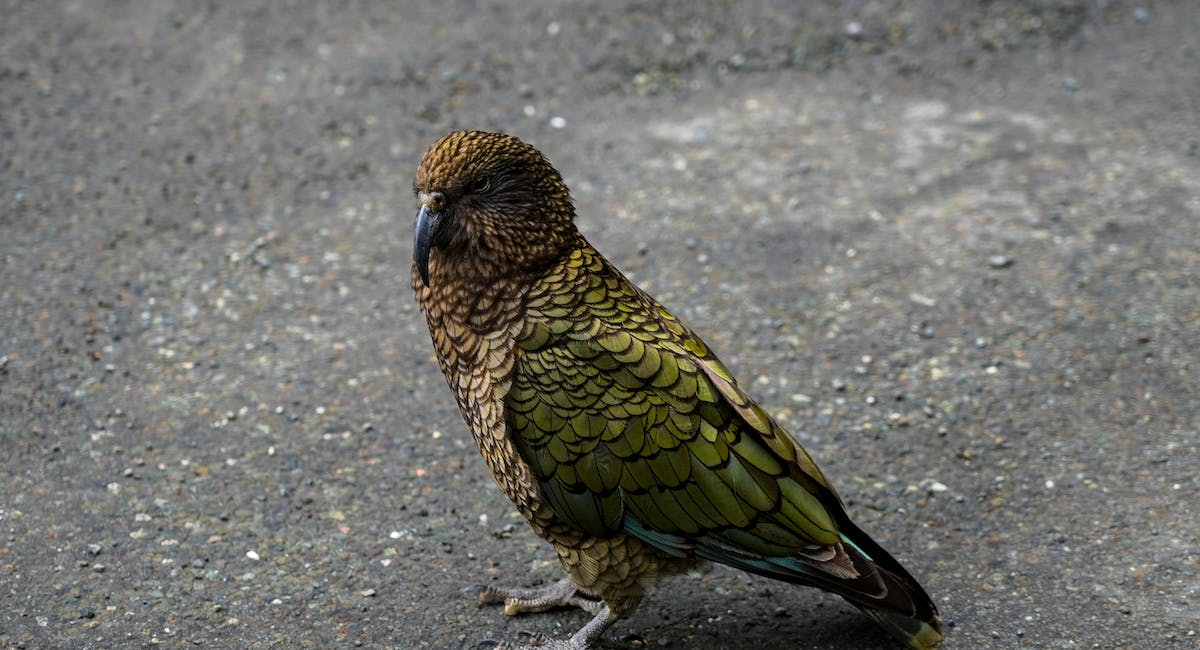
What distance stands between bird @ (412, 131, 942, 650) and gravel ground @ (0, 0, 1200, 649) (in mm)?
523

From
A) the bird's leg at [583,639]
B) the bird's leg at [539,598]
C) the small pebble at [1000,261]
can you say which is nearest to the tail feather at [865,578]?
the bird's leg at [583,639]

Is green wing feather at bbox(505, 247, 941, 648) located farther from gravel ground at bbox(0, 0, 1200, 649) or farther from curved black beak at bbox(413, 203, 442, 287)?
gravel ground at bbox(0, 0, 1200, 649)

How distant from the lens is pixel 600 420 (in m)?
3.81

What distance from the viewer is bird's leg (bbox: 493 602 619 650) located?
4.15 m

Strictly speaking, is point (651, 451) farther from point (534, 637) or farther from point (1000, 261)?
point (1000, 261)

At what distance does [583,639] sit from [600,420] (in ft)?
2.88

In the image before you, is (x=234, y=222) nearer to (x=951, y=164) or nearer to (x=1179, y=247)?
(x=951, y=164)

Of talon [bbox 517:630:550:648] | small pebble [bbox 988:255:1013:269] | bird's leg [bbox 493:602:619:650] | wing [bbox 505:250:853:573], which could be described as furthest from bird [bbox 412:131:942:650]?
small pebble [bbox 988:255:1013:269]

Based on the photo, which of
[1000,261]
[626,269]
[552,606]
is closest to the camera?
[552,606]

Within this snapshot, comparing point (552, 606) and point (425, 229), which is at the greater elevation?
point (425, 229)

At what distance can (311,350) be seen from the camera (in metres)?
5.79

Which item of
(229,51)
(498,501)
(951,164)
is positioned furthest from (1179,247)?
(229,51)

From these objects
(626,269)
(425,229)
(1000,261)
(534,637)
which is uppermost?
(425,229)

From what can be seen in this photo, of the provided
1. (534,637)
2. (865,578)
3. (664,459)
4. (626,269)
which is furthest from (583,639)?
(626,269)
